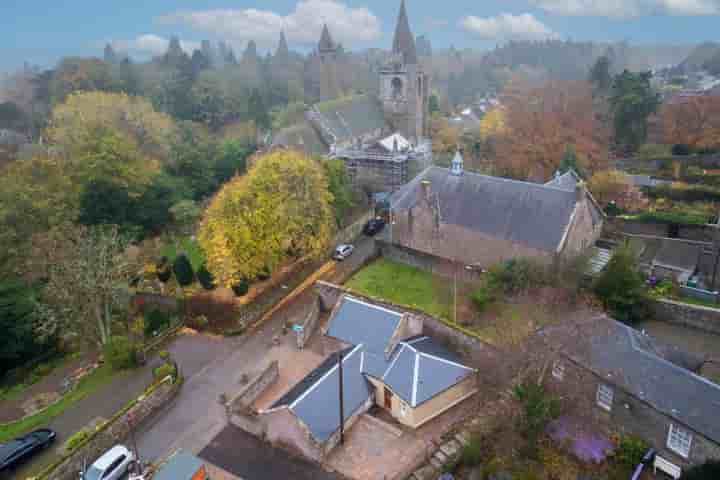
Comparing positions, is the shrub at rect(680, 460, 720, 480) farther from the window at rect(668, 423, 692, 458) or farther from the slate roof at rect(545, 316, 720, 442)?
the slate roof at rect(545, 316, 720, 442)

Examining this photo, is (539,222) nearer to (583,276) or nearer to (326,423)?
(583,276)

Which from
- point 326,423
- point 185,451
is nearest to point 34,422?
point 185,451

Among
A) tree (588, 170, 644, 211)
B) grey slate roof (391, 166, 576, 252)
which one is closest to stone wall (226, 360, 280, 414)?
grey slate roof (391, 166, 576, 252)

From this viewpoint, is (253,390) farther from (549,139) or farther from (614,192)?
(549,139)

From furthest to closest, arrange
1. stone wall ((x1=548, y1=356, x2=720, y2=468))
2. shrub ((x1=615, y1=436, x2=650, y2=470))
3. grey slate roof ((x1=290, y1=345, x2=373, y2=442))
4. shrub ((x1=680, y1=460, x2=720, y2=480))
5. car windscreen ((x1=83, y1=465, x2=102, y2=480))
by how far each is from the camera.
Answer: grey slate roof ((x1=290, y1=345, x2=373, y2=442)) < car windscreen ((x1=83, y1=465, x2=102, y2=480)) < shrub ((x1=615, y1=436, x2=650, y2=470)) < stone wall ((x1=548, y1=356, x2=720, y2=468)) < shrub ((x1=680, y1=460, x2=720, y2=480))

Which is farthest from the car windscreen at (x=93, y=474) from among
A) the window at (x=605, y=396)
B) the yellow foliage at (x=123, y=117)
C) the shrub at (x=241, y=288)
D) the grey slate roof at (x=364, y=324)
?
the yellow foliage at (x=123, y=117)

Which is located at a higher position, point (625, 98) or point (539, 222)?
point (625, 98)

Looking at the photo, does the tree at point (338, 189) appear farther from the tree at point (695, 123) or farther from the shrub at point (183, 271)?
the tree at point (695, 123)
